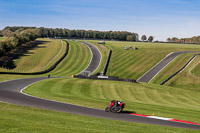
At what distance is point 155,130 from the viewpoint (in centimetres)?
1672

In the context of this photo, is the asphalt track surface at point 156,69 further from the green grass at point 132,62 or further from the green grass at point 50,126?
the green grass at point 50,126

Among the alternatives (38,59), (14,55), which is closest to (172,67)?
(38,59)

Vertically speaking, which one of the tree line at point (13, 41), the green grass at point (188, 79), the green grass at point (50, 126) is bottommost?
the green grass at point (188, 79)

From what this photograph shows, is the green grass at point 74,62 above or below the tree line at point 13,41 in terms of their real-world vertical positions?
below

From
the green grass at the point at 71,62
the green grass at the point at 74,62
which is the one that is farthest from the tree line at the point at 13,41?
the green grass at the point at 74,62

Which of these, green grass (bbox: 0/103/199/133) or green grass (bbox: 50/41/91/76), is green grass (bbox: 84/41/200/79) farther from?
green grass (bbox: 0/103/199/133)

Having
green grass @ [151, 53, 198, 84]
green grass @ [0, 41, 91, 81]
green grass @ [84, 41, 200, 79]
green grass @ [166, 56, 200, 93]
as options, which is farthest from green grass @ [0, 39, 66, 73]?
green grass @ [166, 56, 200, 93]

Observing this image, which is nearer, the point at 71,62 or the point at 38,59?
the point at 71,62

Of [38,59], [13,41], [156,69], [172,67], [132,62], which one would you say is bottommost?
[156,69]

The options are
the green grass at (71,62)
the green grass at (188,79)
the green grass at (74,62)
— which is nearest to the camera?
the green grass at (188,79)

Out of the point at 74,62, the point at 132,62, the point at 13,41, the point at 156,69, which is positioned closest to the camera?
the point at 156,69

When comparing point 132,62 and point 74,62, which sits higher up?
point 132,62

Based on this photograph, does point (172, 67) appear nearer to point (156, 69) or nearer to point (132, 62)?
point (156, 69)

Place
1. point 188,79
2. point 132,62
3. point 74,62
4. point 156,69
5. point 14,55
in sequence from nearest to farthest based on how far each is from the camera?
point 188,79, point 156,69, point 132,62, point 74,62, point 14,55
